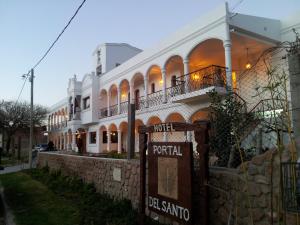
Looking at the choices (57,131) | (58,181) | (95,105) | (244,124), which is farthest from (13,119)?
(244,124)

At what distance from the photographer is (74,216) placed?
748 centimetres

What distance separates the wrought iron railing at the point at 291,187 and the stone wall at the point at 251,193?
411 mm

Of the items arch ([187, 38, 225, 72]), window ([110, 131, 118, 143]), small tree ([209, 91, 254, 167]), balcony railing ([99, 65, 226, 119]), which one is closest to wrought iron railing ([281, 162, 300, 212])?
small tree ([209, 91, 254, 167])

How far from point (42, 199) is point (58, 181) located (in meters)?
3.03

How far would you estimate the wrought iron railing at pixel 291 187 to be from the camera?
2.98 meters

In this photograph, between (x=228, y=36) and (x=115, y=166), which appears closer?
(x=115, y=166)

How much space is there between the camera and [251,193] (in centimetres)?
424

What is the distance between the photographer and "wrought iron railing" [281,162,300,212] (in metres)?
2.98

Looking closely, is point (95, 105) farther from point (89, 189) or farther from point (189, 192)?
point (189, 192)

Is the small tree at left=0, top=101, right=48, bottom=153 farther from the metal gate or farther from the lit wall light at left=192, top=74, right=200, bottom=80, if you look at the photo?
the metal gate

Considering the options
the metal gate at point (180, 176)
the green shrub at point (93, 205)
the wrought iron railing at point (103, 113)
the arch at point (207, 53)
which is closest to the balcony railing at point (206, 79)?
the arch at point (207, 53)

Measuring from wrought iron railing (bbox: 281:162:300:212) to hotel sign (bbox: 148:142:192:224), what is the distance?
70.5 inches

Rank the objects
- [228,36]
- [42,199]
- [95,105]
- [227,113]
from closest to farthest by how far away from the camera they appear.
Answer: [227,113]
[42,199]
[228,36]
[95,105]

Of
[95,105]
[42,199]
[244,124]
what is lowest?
[42,199]
